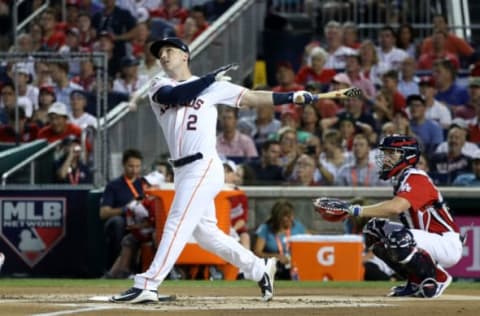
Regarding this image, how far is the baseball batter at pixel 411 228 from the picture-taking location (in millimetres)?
11109

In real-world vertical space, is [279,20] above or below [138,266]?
above

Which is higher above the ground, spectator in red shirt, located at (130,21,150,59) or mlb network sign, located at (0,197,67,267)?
spectator in red shirt, located at (130,21,150,59)

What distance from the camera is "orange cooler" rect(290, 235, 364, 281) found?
50.0 feet


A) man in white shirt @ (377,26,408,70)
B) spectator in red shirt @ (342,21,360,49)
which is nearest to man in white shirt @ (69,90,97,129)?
spectator in red shirt @ (342,21,360,49)

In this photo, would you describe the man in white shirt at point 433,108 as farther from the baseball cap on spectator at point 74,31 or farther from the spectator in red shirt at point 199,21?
the baseball cap on spectator at point 74,31

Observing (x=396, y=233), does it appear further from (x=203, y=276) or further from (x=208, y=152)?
(x=203, y=276)

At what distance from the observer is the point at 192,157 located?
423 inches

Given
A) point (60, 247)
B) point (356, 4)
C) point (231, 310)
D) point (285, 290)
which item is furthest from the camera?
point (356, 4)

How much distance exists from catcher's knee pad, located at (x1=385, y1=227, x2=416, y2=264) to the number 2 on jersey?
168cm

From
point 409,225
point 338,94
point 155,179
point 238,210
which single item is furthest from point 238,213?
point 338,94

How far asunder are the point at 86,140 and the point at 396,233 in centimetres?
656

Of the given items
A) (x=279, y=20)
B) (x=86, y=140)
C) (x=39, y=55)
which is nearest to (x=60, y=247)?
(x=86, y=140)

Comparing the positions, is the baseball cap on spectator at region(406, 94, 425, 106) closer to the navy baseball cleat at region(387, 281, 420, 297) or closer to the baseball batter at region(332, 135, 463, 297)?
the baseball batter at region(332, 135, 463, 297)

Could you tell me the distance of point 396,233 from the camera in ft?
36.4
